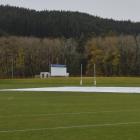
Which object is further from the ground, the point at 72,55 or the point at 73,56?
the point at 72,55

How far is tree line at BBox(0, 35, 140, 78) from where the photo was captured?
14700 cm

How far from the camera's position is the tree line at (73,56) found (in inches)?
5787

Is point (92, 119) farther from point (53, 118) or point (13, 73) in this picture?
point (13, 73)

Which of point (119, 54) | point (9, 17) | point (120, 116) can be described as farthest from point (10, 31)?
point (120, 116)

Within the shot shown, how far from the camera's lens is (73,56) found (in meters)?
158

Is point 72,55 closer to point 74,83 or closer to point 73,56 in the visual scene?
point 73,56

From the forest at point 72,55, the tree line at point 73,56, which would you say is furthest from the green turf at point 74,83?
the tree line at point 73,56

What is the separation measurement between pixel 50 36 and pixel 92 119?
591ft

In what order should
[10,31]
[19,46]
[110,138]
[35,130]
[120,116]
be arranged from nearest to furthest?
[110,138] → [35,130] → [120,116] → [19,46] → [10,31]

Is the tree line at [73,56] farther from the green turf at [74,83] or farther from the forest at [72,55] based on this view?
the green turf at [74,83]

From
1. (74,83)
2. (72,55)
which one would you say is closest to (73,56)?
(72,55)

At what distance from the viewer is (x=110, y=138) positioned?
12.4m

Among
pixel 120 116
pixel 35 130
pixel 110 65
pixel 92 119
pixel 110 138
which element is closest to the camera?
pixel 110 138

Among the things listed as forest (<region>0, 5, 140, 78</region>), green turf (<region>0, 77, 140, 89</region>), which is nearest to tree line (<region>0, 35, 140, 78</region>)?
forest (<region>0, 5, 140, 78</region>)
